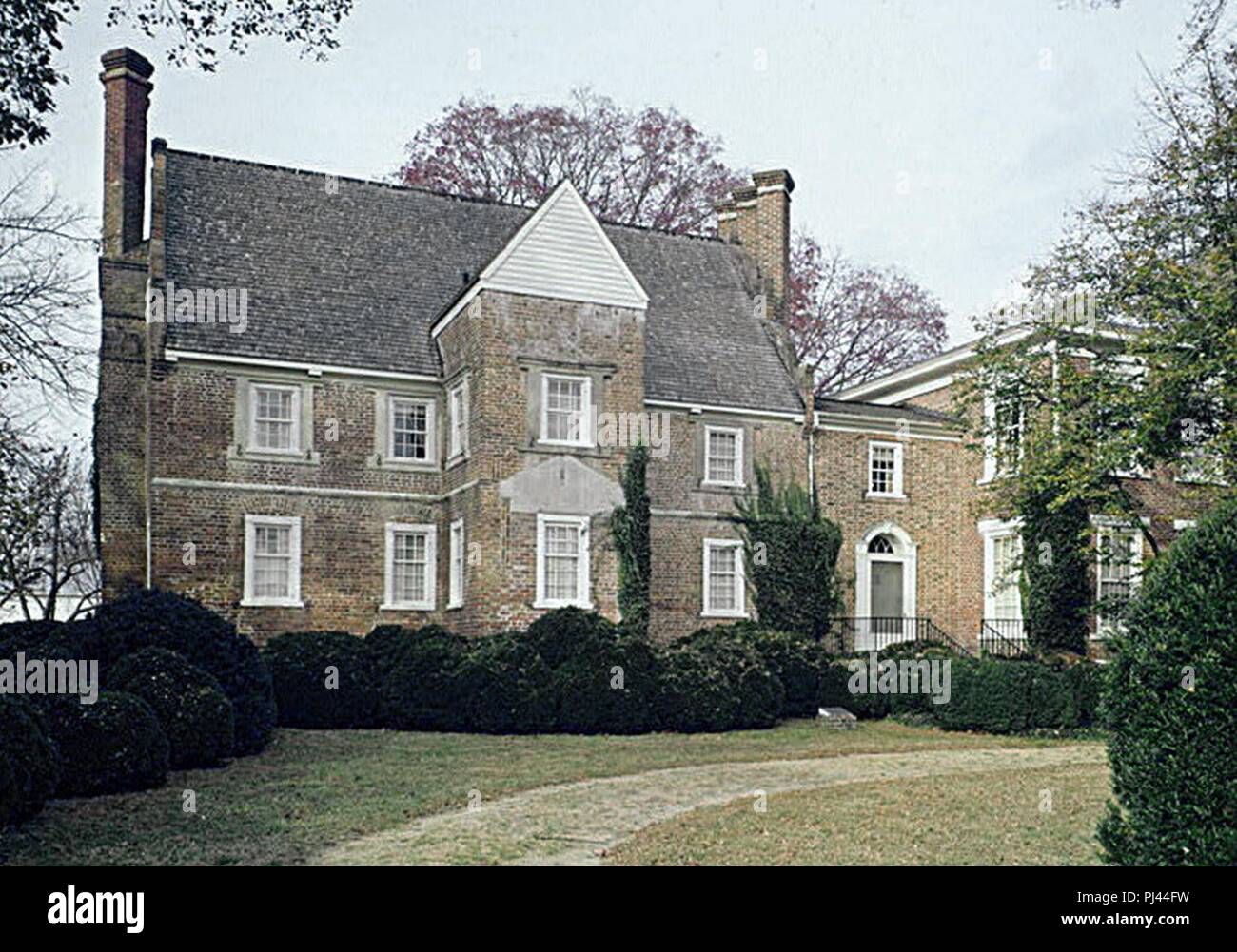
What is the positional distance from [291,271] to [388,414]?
153 inches

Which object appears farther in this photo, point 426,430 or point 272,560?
point 426,430

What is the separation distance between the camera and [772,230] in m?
33.4

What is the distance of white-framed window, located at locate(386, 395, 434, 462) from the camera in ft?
90.8

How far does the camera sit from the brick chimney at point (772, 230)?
109ft

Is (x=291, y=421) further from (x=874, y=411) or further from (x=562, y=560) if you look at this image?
(x=874, y=411)

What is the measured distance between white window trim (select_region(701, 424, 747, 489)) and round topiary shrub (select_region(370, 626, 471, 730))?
9402mm

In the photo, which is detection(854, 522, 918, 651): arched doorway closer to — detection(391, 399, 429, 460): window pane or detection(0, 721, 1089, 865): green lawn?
detection(0, 721, 1089, 865): green lawn

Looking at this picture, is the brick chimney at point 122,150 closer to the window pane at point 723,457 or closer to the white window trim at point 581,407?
the white window trim at point 581,407

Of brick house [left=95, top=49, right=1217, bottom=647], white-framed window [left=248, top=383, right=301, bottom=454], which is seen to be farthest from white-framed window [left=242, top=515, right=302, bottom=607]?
white-framed window [left=248, top=383, right=301, bottom=454]

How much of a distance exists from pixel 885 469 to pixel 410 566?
11846 mm

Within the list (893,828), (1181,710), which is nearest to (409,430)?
(893,828)

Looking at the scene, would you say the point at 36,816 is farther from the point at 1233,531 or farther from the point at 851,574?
the point at 851,574
